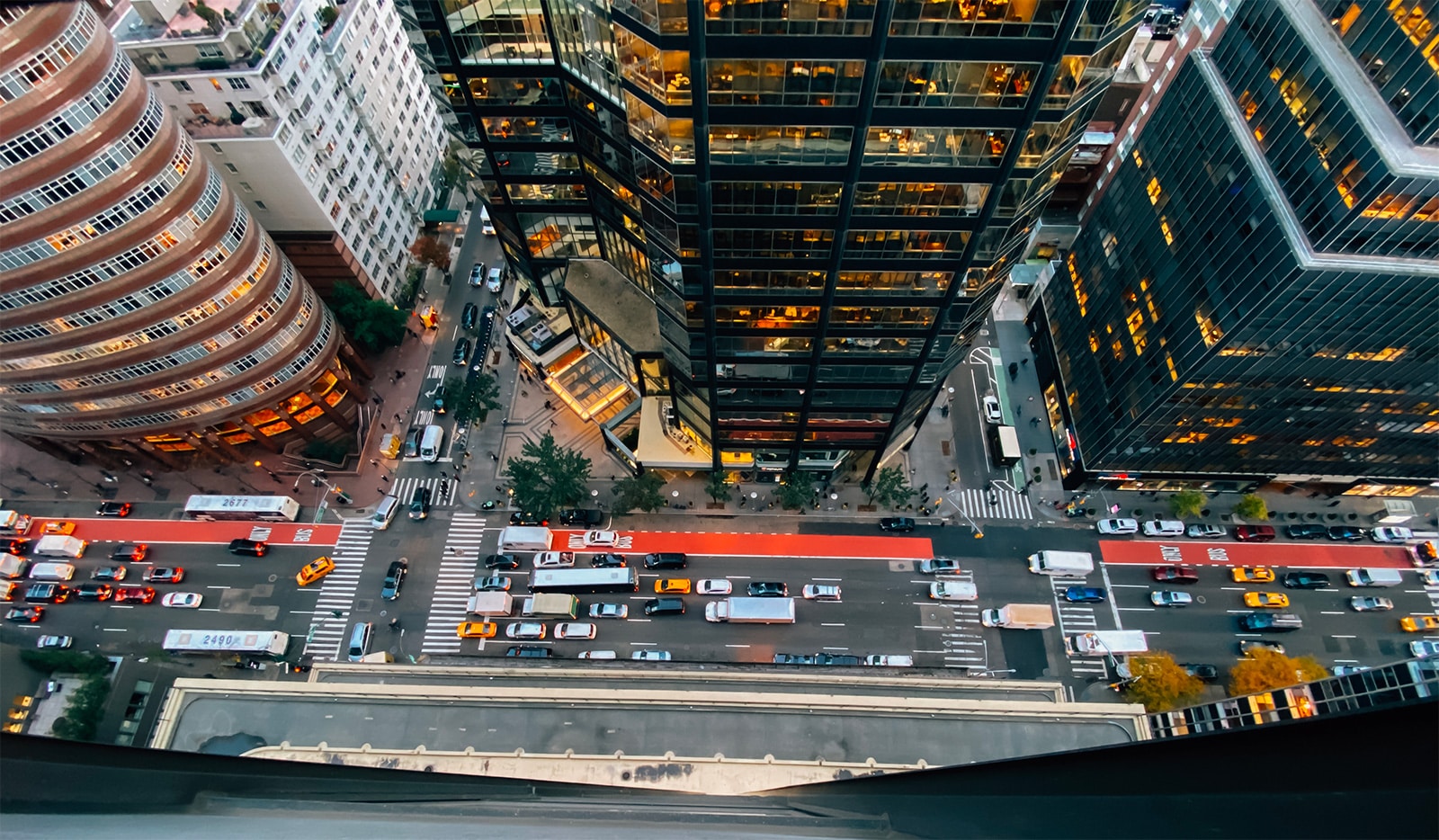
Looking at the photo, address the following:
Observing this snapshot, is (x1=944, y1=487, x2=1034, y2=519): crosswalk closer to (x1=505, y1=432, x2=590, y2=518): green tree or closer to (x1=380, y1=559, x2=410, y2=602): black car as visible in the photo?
(x1=505, y1=432, x2=590, y2=518): green tree

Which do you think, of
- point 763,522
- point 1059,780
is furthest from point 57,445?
point 1059,780

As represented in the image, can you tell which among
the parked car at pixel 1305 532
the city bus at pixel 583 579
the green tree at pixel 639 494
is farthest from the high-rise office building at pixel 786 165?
the parked car at pixel 1305 532

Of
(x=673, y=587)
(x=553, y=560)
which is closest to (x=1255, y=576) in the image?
(x=673, y=587)

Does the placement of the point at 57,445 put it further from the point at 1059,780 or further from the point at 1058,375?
the point at 1058,375

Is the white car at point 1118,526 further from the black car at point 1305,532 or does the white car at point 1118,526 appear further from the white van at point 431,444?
the white van at point 431,444

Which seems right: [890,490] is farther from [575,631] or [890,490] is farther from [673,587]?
[575,631]

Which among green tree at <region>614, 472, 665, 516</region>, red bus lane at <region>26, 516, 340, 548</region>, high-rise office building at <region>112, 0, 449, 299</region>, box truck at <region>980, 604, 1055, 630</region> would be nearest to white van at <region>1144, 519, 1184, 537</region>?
box truck at <region>980, 604, 1055, 630</region>
